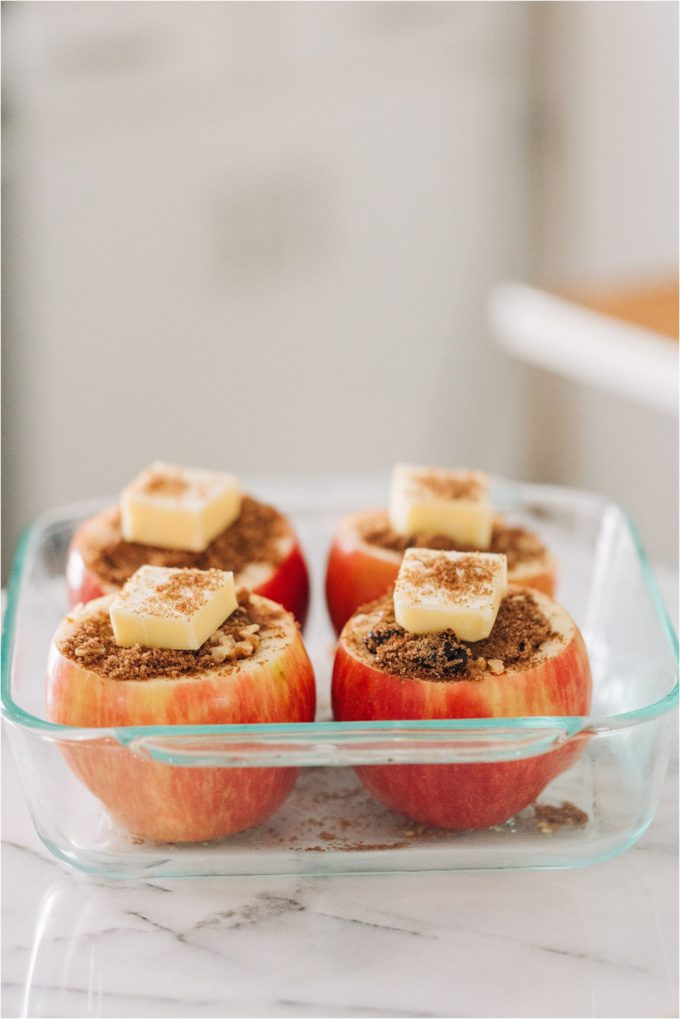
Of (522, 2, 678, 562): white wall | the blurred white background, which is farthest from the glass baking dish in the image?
(522, 2, 678, 562): white wall

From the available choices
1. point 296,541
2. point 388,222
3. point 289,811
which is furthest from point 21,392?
point 289,811

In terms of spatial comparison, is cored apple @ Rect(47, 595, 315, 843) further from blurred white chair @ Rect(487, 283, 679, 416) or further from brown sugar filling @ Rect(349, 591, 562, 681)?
blurred white chair @ Rect(487, 283, 679, 416)

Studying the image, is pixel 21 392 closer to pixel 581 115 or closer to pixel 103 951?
pixel 581 115

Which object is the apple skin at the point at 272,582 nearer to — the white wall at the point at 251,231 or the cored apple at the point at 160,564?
the cored apple at the point at 160,564

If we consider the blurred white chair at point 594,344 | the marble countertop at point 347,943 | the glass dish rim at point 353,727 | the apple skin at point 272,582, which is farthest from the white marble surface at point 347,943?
the blurred white chair at point 594,344

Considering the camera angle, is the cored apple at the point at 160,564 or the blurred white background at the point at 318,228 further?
the blurred white background at the point at 318,228

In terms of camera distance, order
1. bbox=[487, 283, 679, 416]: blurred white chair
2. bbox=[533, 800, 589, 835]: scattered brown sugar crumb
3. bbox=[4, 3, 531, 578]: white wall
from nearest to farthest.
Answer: bbox=[533, 800, 589, 835]: scattered brown sugar crumb → bbox=[487, 283, 679, 416]: blurred white chair → bbox=[4, 3, 531, 578]: white wall

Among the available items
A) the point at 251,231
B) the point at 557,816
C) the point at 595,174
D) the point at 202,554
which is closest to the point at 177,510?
the point at 202,554
